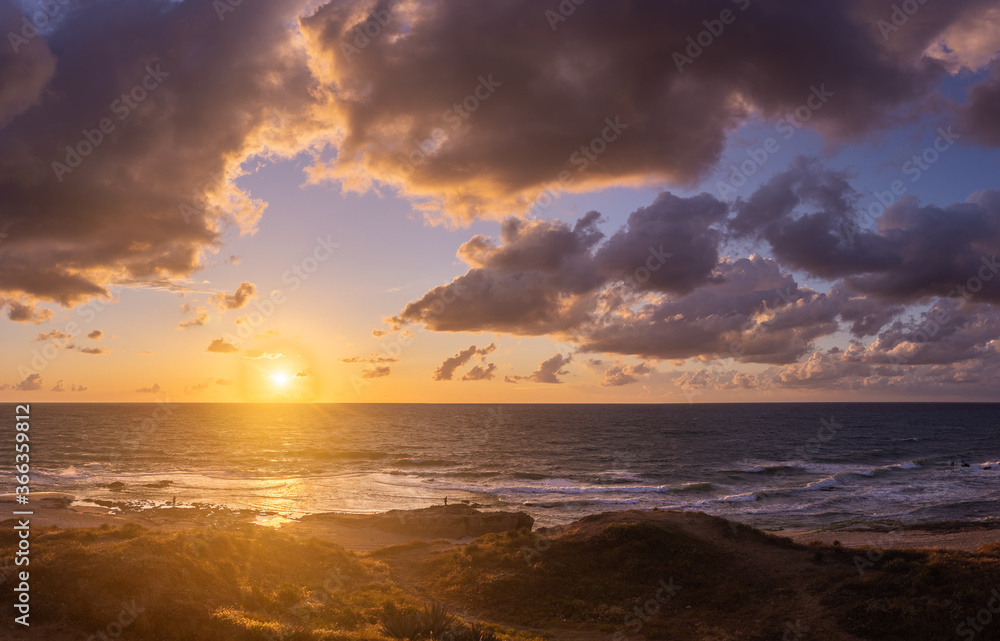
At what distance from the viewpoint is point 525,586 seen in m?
23.6

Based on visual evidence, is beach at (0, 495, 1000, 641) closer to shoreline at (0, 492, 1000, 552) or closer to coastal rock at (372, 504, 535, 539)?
shoreline at (0, 492, 1000, 552)

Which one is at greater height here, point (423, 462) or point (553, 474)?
point (553, 474)

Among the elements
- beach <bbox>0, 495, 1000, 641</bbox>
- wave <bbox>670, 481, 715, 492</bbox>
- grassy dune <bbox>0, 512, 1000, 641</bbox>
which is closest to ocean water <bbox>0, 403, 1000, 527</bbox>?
wave <bbox>670, 481, 715, 492</bbox>

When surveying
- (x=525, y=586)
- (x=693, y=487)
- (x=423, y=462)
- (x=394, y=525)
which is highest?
(x=525, y=586)

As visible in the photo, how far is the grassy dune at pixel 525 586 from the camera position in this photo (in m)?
16.4

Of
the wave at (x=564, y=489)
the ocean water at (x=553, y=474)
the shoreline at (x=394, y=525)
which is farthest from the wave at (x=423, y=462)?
the shoreline at (x=394, y=525)

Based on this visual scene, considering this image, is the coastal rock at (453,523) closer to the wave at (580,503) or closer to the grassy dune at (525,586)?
the grassy dune at (525,586)

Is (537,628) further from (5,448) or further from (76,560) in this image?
(5,448)

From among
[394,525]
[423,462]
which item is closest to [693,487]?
[394,525]

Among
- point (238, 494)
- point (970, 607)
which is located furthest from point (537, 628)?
point (238, 494)

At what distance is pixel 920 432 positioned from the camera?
442 feet

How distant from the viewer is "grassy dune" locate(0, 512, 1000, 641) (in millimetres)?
16406

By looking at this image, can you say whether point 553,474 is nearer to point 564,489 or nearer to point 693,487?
point 564,489

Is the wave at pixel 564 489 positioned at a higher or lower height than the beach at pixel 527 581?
lower
